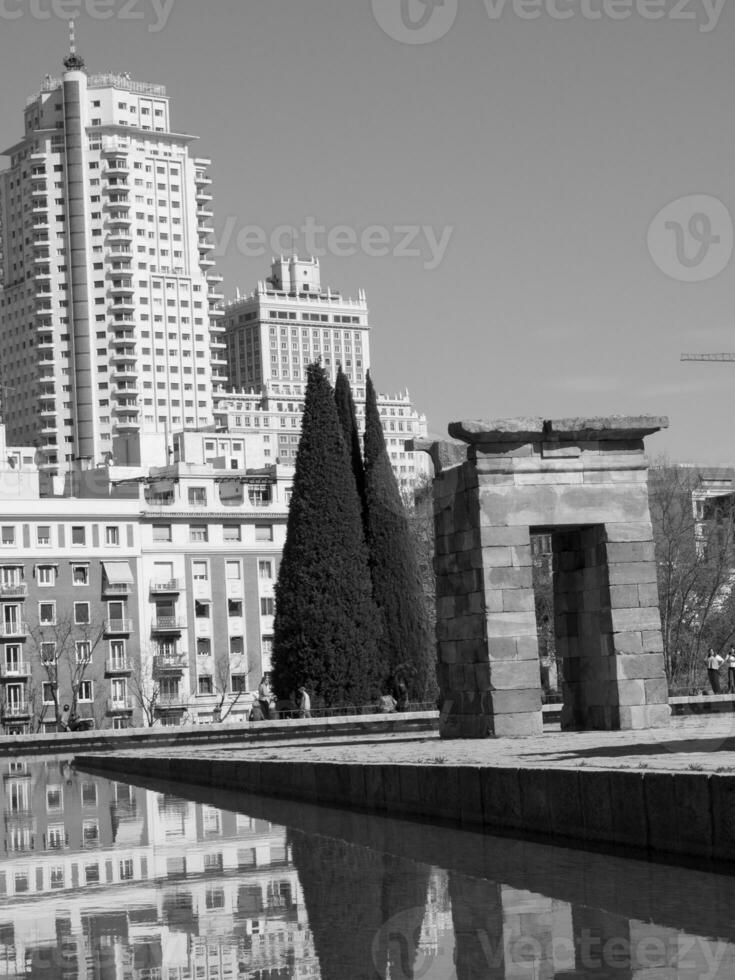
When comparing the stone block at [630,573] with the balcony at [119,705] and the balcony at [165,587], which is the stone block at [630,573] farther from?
the balcony at [165,587]

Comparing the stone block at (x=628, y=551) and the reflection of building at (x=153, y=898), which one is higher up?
the stone block at (x=628, y=551)

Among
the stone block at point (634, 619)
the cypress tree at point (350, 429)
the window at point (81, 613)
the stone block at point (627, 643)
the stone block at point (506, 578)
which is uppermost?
the cypress tree at point (350, 429)

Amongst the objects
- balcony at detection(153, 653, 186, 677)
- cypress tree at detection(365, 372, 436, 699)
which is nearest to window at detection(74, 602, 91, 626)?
balcony at detection(153, 653, 186, 677)

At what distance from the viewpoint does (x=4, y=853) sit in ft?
48.0

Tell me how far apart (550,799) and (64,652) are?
78885 mm

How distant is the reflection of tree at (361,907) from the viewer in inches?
318

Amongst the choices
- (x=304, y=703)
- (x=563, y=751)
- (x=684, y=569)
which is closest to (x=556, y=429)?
(x=563, y=751)

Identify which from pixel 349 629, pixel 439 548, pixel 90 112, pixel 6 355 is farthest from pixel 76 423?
pixel 439 548

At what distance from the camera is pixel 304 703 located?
50500 mm

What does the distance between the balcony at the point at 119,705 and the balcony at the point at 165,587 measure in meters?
5.63

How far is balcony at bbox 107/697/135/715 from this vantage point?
90.6m

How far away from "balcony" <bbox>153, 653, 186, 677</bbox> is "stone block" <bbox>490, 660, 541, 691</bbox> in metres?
69.7

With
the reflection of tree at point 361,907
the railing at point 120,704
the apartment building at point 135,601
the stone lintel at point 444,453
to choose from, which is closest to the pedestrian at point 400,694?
the stone lintel at point 444,453

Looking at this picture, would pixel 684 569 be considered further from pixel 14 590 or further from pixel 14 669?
pixel 14 669
